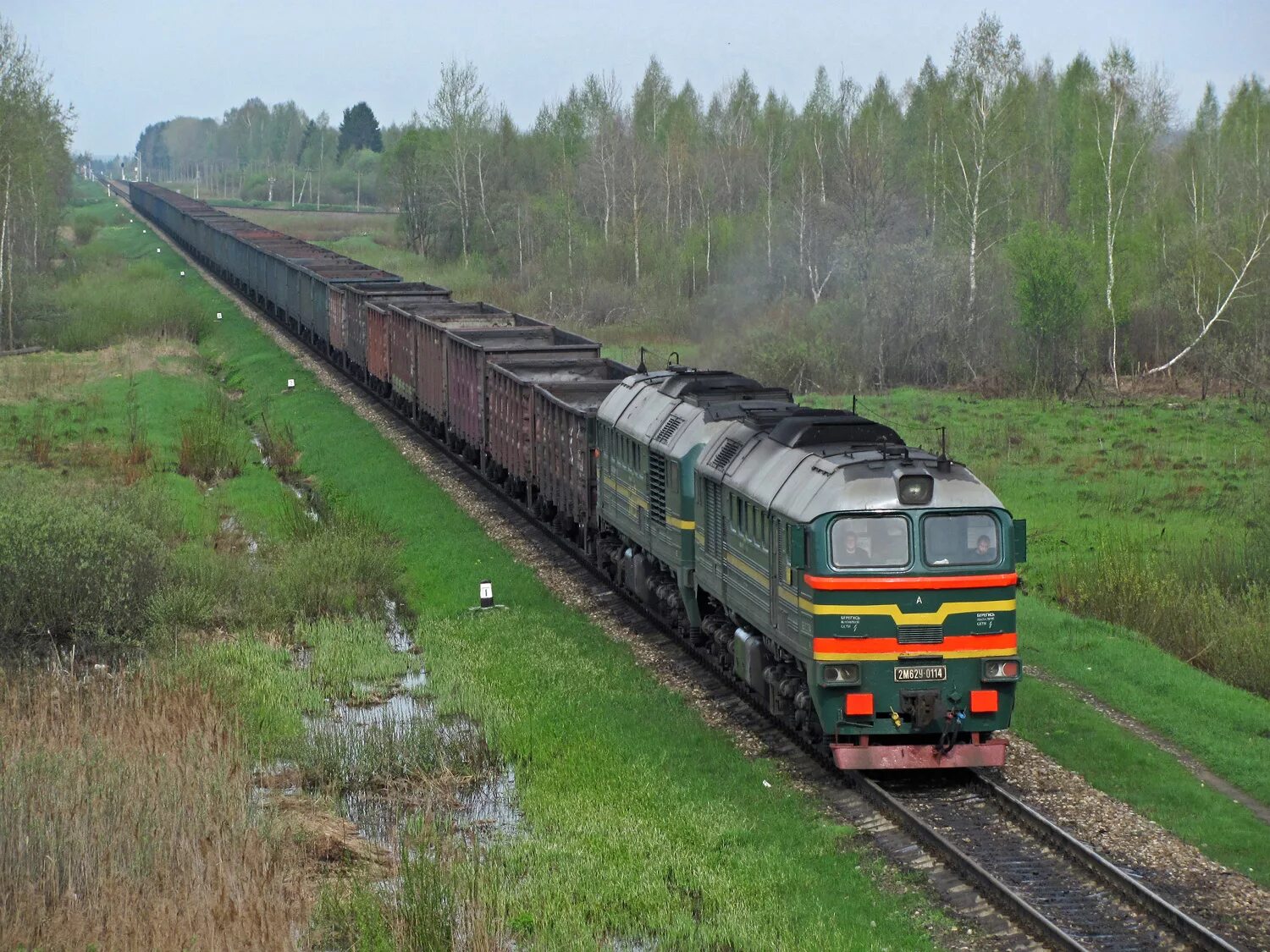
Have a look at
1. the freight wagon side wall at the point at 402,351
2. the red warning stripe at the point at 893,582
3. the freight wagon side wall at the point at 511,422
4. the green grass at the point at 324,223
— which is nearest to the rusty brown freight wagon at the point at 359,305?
the freight wagon side wall at the point at 402,351

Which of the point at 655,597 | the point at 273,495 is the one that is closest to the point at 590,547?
the point at 655,597

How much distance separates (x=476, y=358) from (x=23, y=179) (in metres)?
43.1

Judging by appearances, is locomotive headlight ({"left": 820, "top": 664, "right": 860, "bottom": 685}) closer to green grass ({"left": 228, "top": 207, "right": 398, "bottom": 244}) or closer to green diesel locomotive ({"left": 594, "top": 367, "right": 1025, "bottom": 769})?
green diesel locomotive ({"left": 594, "top": 367, "right": 1025, "bottom": 769})

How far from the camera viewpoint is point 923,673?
14.7 metres

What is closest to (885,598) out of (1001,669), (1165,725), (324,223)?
(1001,669)

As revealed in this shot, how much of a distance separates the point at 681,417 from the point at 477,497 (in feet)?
41.9

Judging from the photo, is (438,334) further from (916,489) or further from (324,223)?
(324,223)

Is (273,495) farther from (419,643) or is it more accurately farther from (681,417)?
(681,417)

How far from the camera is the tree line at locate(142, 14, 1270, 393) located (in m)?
49.9

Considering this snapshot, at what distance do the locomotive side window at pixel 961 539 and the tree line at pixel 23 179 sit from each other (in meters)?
49.8

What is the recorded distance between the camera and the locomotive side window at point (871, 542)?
14.6m

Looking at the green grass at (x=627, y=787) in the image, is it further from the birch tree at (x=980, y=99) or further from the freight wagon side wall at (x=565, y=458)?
the birch tree at (x=980, y=99)

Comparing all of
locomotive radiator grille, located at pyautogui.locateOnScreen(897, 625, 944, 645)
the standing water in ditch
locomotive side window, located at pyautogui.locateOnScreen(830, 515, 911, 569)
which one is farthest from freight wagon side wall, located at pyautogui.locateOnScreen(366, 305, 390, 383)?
locomotive radiator grille, located at pyautogui.locateOnScreen(897, 625, 944, 645)

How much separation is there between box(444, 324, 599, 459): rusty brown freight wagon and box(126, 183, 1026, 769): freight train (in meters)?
4.10
